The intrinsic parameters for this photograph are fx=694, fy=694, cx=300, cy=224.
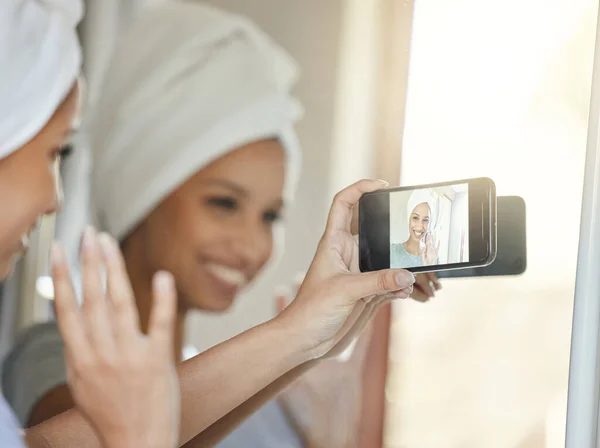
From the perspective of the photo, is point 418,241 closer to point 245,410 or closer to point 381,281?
point 381,281

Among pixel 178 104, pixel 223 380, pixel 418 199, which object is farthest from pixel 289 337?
pixel 178 104

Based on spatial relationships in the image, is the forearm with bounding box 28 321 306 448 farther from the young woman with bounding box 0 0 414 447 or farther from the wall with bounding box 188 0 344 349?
the wall with bounding box 188 0 344 349

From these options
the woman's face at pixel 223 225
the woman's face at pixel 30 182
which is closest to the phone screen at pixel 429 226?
the woman's face at pixel 223 225

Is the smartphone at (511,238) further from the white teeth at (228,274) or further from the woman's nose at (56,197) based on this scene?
the woman's nose at (56,197)

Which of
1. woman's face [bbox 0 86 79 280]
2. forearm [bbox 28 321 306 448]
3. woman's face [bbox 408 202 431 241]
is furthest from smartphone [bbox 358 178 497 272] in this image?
woman's face [bbox 0 86 79 280]

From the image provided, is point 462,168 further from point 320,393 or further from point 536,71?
point 320,393

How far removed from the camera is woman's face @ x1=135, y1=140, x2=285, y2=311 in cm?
82

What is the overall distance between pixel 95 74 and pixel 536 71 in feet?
1.66

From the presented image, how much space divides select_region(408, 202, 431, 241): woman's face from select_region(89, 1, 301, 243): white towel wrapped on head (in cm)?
21

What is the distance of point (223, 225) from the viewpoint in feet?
2.71

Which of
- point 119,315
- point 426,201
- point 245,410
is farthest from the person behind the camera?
point 245,410

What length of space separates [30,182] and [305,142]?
1.04 feet

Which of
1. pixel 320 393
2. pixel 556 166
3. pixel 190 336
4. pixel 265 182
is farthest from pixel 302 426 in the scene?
pixel 556 166

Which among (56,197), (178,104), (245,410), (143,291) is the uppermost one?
(178,104)
